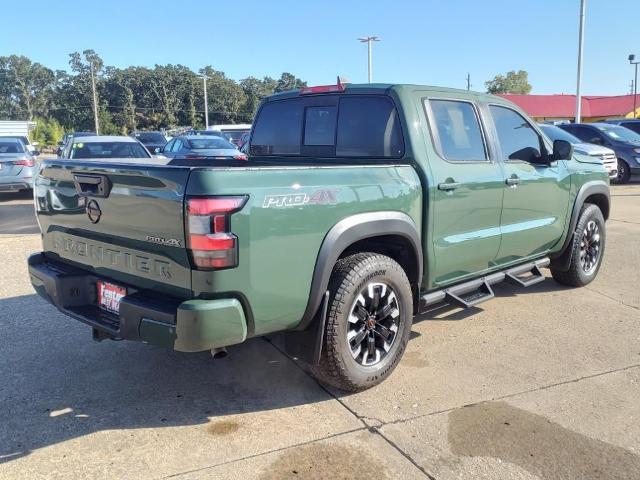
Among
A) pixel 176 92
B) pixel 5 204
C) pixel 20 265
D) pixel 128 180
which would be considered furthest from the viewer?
pixel 176 92

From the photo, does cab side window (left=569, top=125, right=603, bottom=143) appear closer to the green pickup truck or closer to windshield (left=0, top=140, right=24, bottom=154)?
the green pickup truck

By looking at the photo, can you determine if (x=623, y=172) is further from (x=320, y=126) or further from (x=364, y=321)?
(x=364, y=321)

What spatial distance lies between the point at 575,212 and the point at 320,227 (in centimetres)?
341

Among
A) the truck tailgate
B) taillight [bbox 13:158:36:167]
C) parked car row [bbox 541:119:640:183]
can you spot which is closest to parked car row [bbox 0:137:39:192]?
taillight [bbox 13:158:36:167]

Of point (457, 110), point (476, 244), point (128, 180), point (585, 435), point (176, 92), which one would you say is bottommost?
point (585, 435)

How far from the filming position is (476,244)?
438 cm

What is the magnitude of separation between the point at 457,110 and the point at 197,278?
2.53m

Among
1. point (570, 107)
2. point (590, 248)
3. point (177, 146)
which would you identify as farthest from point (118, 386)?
point (570, 107)

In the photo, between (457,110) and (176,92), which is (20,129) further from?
(176,92)

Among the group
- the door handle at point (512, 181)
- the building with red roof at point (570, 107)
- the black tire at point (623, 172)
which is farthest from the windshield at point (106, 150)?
the building with red roof at point (570, 107)

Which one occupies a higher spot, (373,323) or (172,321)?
(172,321)

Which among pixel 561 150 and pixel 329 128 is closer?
pixel 329 128

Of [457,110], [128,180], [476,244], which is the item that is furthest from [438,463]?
[457,110]

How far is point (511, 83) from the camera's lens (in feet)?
318
